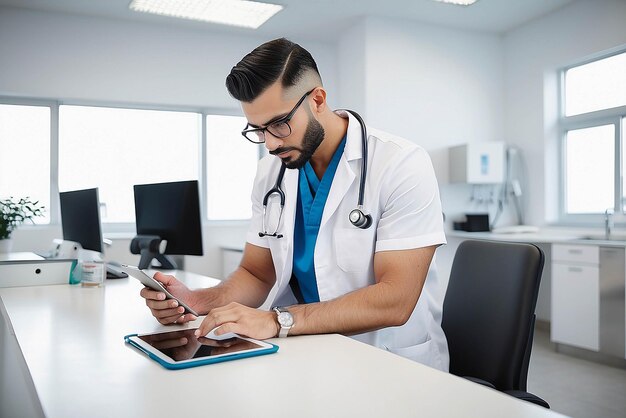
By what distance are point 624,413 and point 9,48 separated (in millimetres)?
4779

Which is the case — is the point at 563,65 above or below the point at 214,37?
below

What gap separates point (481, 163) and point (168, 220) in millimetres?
3106

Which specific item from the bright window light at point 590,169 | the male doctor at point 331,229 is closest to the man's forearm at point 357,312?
the male doctor at point 331,229

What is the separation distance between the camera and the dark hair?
1349 millimetres

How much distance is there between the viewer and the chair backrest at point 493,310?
127cm

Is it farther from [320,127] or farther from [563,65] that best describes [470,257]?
[563,65]

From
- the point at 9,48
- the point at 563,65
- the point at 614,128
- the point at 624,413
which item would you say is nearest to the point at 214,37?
the point at 9,48

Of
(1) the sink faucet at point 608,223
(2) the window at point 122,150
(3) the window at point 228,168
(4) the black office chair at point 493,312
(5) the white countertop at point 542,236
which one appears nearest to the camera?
(4) the black office chair at point 493,312

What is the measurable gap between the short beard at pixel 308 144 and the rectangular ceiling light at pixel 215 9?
10.3 feet

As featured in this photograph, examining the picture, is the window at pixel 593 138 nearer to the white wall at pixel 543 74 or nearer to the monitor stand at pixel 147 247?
the white wall at pixel 543 74

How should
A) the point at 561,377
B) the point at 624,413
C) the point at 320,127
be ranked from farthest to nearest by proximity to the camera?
the point at 561,377 → the point at 624,413 → the point at 320,127

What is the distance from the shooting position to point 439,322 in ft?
4.99

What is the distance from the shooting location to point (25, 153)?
4527mm

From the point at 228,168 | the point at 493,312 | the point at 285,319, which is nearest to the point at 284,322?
the point at 285,319
